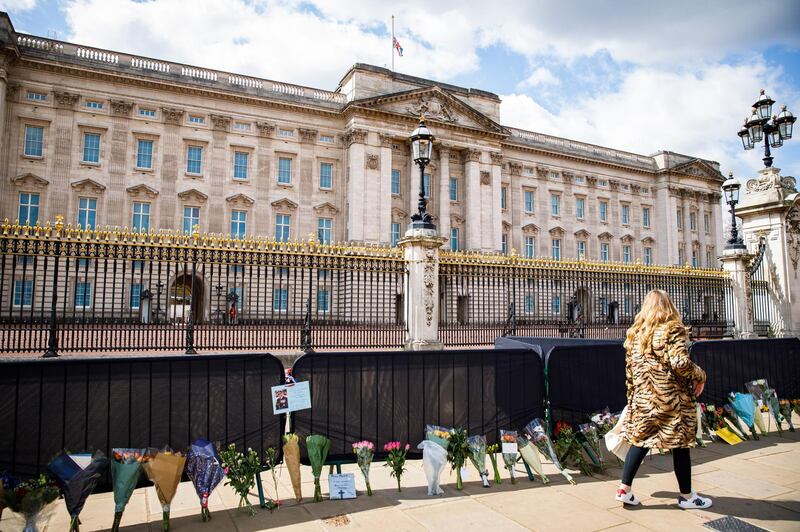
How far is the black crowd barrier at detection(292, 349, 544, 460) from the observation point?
5254mm

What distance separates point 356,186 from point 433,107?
887cm

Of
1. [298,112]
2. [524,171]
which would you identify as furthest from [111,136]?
[524,171]

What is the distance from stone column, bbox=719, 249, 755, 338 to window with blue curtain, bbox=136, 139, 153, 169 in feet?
101

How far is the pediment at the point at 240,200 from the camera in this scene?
33.4m

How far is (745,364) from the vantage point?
8.12 meters

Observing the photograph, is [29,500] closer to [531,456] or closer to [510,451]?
[510,451]

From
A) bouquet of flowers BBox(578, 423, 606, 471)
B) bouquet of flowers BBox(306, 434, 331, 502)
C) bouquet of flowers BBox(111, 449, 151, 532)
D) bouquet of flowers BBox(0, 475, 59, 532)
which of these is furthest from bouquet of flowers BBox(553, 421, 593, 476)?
bouquet of flowers BBox(0, 475, 59, 532)

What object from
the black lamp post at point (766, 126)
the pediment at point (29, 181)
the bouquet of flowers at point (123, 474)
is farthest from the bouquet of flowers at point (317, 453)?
the pediment at point (29, 181)

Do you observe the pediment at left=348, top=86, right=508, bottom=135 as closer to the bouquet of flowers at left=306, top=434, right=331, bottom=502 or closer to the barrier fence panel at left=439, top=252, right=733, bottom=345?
the barrier fence panel at left=439, top=252, right=733, bottom=345

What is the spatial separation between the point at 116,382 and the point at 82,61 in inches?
1290

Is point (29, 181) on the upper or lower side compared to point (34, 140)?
lower

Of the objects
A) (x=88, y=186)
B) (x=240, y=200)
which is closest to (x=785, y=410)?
(x=240, y=200)

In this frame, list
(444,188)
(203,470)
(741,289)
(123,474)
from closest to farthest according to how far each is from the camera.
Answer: (123,474) → (203,470) → (741,289) → (444,188)

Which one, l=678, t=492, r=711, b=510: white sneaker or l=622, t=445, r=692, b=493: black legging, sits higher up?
l=622, t=445, r=692, b=493: black legging
